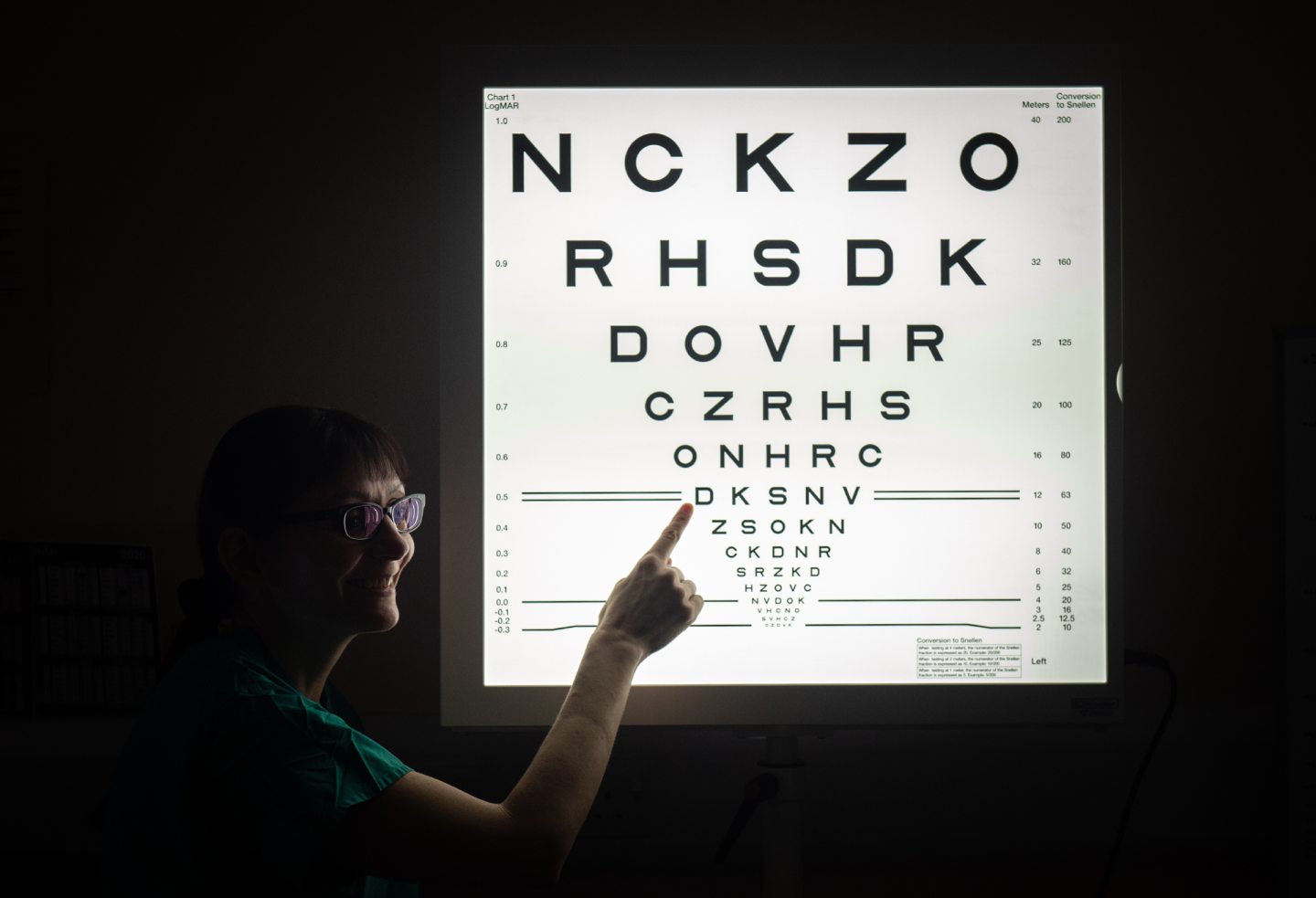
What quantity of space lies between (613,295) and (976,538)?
1.57 ft

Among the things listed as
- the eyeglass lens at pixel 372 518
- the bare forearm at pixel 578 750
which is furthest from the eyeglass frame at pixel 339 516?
the bare forearm at pixel 578 750

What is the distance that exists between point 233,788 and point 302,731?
2.6 inches

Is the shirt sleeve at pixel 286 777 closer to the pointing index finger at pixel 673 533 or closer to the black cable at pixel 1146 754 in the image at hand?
the pointing index finger at pixel 673 533

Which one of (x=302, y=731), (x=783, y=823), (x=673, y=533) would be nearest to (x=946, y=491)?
(x=673, y=533)

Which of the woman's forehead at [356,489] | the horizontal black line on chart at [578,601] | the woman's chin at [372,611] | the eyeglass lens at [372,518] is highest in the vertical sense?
the woman's forehead at [356,489]

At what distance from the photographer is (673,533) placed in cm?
117

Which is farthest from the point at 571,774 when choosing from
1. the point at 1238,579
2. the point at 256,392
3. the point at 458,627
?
the point at 1238,579

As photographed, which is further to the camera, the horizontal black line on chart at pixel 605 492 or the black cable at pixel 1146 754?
the black cable at pixel 1146 754

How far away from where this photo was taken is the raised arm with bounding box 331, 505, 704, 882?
859mm

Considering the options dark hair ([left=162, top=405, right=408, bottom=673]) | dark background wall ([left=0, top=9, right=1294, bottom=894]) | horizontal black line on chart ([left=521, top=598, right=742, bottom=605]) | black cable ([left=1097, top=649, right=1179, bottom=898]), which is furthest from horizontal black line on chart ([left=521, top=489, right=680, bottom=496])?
black cable ([left=1097, top=649, right=1179, bottom=898])

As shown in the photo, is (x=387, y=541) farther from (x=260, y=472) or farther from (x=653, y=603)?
(x=653, y=603)

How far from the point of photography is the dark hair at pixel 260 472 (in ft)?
3.21

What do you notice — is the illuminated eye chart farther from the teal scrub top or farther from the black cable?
the teal scrub top

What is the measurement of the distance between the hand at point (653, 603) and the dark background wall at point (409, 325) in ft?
1.11
